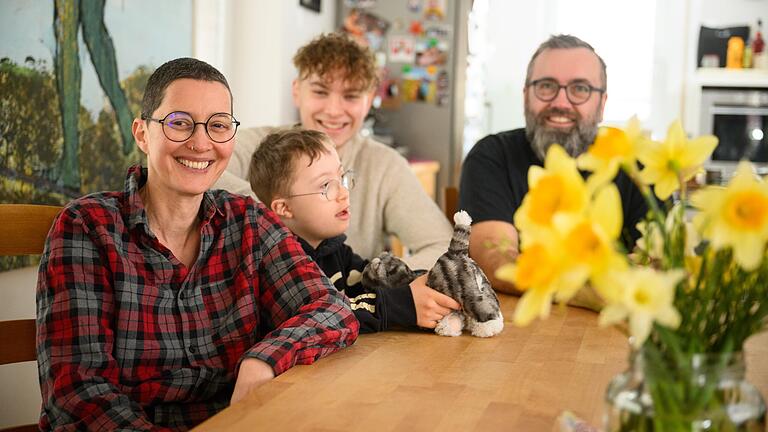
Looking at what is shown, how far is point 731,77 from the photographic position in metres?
5.36

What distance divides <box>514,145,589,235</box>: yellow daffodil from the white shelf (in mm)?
5069

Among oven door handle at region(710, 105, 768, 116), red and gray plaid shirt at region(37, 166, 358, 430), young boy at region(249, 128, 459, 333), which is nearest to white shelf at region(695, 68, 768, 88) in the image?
oven door handle at region(710, 105, 768, 116)

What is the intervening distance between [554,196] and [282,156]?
4.14ft

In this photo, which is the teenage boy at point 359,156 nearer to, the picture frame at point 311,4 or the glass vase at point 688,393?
the glass vase at point 688,393

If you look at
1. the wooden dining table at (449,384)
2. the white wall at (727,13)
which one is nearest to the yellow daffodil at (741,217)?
the wooden dining table at (449,384)

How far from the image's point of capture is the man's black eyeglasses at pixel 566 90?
2.47 meters

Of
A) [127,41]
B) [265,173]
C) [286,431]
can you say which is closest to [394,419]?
[286,431]

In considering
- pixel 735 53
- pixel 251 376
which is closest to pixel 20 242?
pixel 251 376

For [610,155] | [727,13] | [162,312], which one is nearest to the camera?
[610,155]

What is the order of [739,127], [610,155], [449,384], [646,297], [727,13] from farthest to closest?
[727,13] < [739,127] < [449,384] < [610,155] < [646,297]

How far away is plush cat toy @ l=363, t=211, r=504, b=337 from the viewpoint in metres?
1.56

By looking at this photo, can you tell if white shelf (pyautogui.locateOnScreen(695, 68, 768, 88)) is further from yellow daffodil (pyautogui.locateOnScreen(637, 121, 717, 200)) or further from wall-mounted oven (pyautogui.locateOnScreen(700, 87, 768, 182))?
yellow daffodil (pyautogui.locateOnScreen(637, 121, 717, 200))

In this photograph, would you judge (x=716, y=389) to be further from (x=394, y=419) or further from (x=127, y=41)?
(x=127, y=41)

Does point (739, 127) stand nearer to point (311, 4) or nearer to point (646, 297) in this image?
point (311, 4)
